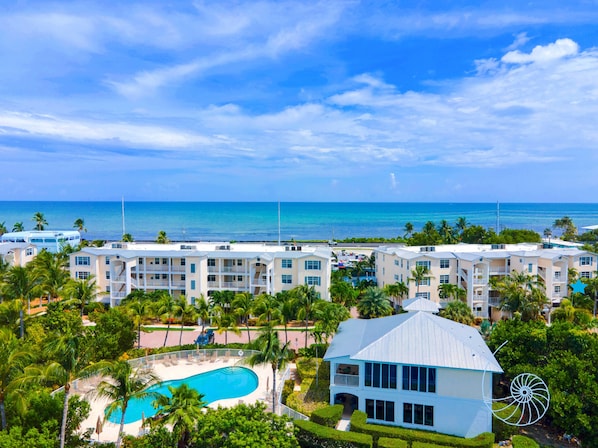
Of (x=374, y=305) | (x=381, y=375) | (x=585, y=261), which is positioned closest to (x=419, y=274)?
(x=374, y=305)

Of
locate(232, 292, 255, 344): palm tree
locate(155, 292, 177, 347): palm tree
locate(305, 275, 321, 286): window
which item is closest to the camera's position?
locate(155, 292, 177, 347): palm tree

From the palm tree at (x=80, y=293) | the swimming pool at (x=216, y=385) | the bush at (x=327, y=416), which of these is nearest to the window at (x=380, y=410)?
the bush at (x=327, y=416)

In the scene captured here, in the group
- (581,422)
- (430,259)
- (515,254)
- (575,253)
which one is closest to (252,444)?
(581,422)

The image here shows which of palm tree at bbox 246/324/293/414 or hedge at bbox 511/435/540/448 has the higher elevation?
palm tree at bbox 246/324/293/414

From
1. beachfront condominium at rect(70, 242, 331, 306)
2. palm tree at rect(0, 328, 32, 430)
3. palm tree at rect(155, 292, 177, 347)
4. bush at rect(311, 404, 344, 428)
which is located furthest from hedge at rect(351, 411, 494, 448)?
beachfront condominium at rect(70, 242, 331, 306)

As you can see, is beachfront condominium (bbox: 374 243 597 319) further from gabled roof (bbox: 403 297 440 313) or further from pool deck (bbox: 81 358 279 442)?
pool deck (bbox: 81 358 279 442)

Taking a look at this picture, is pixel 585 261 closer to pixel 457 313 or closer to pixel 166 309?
pixel 457 313
